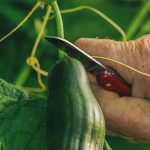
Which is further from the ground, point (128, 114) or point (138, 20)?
point (138, 20)

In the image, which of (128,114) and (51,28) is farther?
(51,28)

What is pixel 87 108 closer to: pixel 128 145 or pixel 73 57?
pixel 73 57

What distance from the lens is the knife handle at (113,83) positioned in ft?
5.64

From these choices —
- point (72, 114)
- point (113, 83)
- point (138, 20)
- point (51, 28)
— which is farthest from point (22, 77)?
point (72, 114)

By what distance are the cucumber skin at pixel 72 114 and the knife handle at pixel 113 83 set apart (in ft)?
0.56

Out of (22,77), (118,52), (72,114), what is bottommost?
(22,77)

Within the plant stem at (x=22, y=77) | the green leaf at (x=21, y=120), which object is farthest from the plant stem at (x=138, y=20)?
the green leaf at (x=21, y=120)

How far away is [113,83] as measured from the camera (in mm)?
1744

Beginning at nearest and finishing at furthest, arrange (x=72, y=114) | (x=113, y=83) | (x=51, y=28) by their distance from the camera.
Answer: (x=72, y=114)
(x=113, y=83)
(x=51, y=28)

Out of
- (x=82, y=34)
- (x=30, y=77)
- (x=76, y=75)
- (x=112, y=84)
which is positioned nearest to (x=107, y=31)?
(x=82, y=34)

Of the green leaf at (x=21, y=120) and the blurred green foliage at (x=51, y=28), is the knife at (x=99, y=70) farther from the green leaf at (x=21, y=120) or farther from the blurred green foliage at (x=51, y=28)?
the blurred green foliage at (x=51, y=28)

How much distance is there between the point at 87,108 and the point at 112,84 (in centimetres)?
30

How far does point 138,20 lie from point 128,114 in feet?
2.91

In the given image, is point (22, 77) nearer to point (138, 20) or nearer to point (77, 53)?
point (138, 20)
